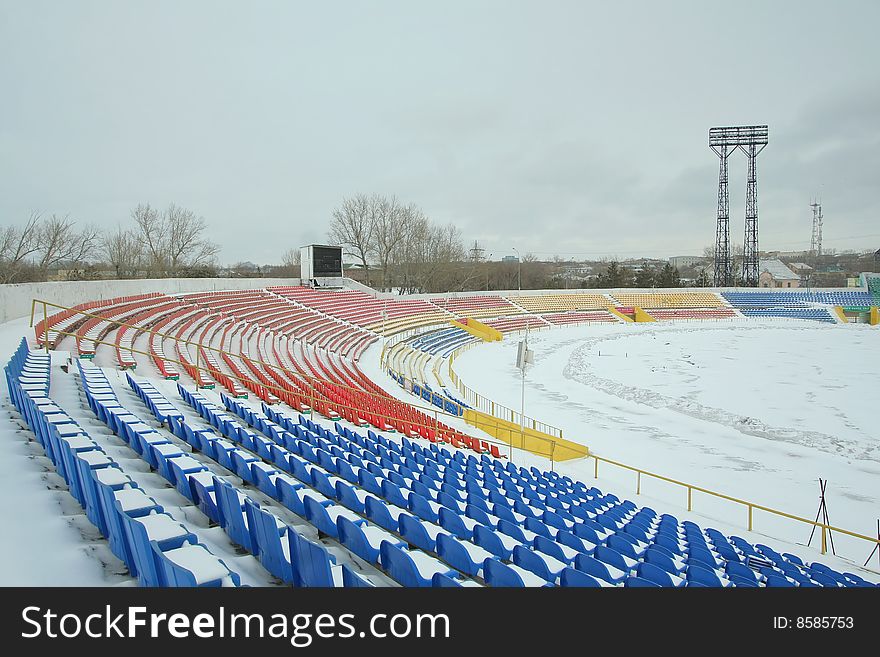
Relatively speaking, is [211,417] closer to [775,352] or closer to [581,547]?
[581,547]

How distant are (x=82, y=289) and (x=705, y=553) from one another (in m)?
25.5

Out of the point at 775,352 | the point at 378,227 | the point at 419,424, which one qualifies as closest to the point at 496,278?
the point at 378,227

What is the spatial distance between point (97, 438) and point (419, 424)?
28.9 ft

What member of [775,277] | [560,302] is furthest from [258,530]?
[775,277]

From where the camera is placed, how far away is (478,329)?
46125 millimetres

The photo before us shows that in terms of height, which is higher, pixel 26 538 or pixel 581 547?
pixel 26 538

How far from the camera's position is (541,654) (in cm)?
237

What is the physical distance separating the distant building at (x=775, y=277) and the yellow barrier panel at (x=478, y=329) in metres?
66.3

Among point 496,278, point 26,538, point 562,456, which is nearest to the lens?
point 26,538

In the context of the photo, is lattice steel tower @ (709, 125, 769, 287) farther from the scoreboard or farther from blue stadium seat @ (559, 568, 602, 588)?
blue stadium seat @ (559, 568, 602, 588)

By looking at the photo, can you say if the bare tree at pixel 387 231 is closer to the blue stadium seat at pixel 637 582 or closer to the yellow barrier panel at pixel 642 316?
the yellow barrier panel at pixel 642 316

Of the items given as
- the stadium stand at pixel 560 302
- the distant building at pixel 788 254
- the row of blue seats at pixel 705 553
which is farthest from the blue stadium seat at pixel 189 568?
the distant building at pixel 788 254

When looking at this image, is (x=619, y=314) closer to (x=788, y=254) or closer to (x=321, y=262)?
(x=321, y=262)

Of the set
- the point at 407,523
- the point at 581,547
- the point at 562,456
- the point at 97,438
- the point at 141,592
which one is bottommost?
the point at 562,456
